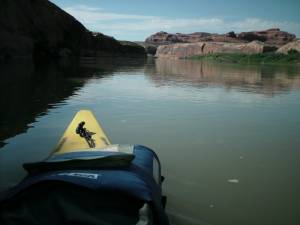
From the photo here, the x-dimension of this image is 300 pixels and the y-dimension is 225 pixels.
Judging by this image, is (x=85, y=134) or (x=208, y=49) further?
(x=208, y=49)

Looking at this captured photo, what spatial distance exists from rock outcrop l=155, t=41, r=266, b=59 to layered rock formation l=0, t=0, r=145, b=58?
48.2m

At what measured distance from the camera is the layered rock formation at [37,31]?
122 feet

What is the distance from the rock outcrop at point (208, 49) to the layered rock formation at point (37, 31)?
4823cm

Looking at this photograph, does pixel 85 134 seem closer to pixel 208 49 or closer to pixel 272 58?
pixel 272 58

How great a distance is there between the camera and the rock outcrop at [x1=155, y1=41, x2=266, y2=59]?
331ft

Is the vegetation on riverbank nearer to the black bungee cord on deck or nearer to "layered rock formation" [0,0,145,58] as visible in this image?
"layered rock formation" [0,0,145,58]

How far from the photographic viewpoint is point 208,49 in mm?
124312

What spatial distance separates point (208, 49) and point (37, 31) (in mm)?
84267

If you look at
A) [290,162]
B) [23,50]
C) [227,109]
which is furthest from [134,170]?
[23,50]

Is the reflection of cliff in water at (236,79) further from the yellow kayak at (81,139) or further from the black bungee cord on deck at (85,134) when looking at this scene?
the black bungee cord on deck at (85,134)

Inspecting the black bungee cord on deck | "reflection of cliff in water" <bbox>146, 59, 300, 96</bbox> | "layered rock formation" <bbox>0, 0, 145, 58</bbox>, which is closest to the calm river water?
the black bungee cord on deck

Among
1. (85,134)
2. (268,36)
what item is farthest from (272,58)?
(268,36)

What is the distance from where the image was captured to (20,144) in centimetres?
661

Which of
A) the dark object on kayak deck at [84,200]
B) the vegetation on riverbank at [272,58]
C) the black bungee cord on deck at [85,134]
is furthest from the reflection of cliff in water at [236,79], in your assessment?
the vegetation on riverbank at [272,58]
